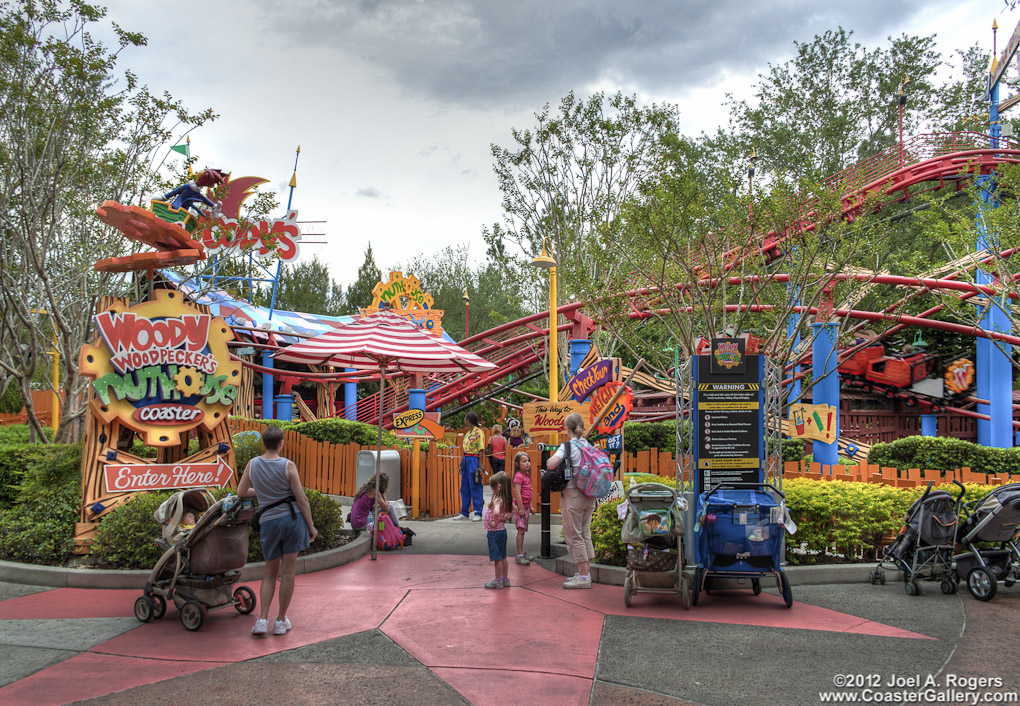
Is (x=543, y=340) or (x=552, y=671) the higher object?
(x=543, y=340)

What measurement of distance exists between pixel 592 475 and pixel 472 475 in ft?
18.2

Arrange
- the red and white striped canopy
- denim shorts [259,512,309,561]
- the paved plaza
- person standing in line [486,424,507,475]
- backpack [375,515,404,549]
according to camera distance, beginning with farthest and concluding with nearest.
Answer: person standing in line [486,424,507,475], backpack [375,515,404,549], the red and white striped canopy, denim shorts [259,512,309,561], the paved plaza

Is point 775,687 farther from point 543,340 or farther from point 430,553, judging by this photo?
point 543,340

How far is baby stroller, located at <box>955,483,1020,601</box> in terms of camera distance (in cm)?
670

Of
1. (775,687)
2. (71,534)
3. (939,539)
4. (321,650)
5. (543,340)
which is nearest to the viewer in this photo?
(775,687)

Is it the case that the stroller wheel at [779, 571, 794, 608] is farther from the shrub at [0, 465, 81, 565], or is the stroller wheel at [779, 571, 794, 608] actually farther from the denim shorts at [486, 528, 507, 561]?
the shrub at [0, 465, 81, 565]

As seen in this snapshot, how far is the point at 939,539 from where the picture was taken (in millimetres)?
6988

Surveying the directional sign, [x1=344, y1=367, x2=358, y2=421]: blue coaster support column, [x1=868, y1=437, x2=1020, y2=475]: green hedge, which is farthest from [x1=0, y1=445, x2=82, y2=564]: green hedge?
[x1=344, y1=367, x2=358, y2=421]: blue coaster support column

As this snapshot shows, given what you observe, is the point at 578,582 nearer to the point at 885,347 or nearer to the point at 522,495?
the point at 522,495

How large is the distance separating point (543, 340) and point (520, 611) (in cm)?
1877

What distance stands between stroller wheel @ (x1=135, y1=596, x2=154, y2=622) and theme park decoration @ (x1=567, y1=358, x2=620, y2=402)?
6757 mm

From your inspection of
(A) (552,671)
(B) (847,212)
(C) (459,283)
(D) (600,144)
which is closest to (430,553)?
(A) (552,671)

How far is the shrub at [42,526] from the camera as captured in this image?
776 centimetres

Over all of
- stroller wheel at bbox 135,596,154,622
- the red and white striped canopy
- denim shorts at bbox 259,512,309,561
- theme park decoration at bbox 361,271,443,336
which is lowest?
stroller wheel at bbox 135,596,154,622
